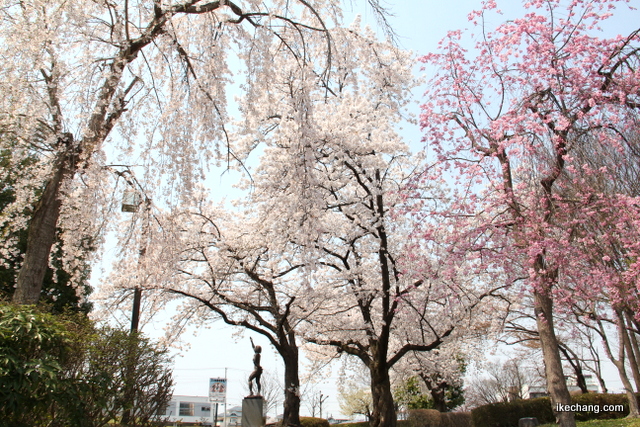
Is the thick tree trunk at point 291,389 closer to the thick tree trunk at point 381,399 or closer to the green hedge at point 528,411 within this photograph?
the thick tree trunk at point 381,399

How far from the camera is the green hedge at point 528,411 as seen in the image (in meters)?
15.2

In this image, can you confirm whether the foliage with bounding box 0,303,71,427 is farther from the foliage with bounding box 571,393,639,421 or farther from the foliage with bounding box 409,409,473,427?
the foliage with bounding box 571,393,639,421

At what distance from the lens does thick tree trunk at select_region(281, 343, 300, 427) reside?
11.3m

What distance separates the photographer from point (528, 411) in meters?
15.8

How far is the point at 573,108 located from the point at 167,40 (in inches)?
240

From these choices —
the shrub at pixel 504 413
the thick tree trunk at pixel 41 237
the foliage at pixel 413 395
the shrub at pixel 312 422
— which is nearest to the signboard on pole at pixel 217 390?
the shrub at pixel 312 422

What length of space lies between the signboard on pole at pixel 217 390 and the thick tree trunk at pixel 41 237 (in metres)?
14.7

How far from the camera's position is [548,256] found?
725cm

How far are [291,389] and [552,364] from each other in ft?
21.3

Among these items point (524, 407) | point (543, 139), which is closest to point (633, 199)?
point (543, 139)

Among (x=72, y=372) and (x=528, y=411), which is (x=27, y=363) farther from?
(x=528, y=411)

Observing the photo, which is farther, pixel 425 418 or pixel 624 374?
pixel 425 418

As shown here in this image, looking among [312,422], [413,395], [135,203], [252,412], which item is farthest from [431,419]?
[135,203]

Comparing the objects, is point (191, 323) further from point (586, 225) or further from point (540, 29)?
point (540, 29)
